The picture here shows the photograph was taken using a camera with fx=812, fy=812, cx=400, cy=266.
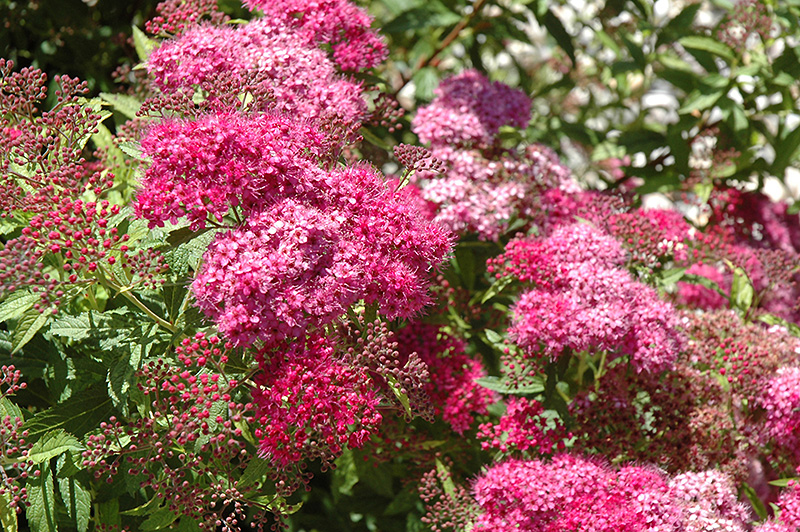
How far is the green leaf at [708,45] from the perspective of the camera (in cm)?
321

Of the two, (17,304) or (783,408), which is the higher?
(17,304)

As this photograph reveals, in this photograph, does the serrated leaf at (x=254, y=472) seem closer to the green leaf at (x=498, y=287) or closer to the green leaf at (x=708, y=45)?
the green leaf at (x=498, y=287)

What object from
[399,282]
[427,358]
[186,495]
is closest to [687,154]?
[427,358]

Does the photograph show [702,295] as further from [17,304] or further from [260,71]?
[17,304]

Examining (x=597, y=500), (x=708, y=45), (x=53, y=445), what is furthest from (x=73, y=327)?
(x=708, y=45)

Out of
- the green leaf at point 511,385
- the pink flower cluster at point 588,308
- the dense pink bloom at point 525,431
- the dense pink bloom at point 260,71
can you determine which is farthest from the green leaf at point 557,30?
the dense pink bloom at point 525,431

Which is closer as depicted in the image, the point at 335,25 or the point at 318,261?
the point at 318,261

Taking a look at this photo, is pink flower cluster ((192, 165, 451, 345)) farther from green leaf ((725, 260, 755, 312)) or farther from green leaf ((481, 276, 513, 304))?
green leaf ((725, 260, 755, 312))

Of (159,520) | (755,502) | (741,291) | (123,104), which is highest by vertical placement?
(123,104)

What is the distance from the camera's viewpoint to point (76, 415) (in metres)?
2.05

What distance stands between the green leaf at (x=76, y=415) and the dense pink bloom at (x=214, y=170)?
52cm

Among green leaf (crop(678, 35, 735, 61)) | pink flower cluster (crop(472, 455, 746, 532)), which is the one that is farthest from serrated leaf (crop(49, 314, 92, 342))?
green leaf (crop(678, 35, 735, 61))

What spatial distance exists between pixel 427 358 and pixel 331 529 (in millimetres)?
820

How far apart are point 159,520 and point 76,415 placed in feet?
1.12
